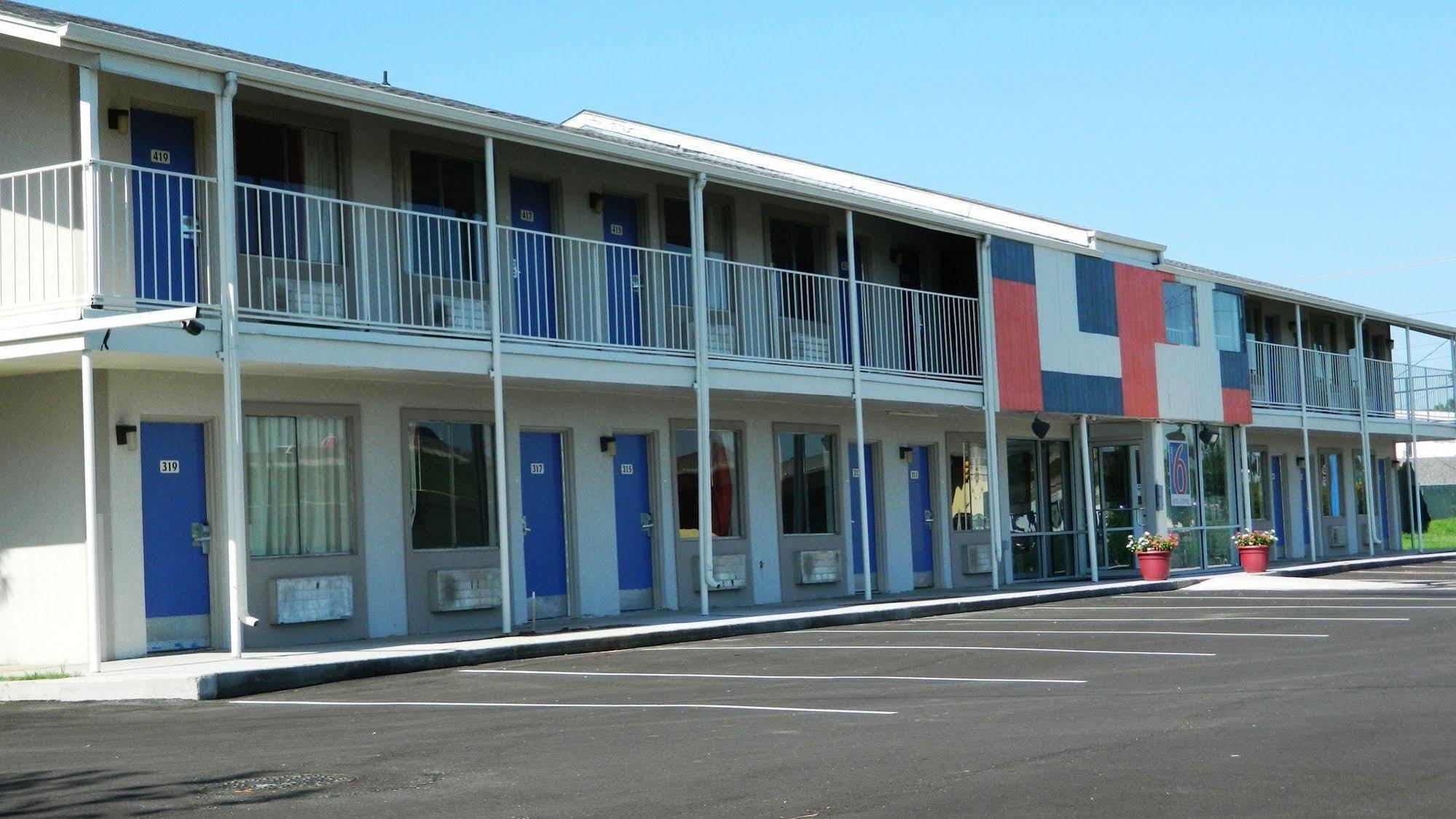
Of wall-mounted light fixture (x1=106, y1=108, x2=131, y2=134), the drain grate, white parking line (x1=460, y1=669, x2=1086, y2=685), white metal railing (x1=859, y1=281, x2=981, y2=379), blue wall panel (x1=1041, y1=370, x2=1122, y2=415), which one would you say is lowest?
white parking line (x1=460, y1=669, x2=1086, y2=685)

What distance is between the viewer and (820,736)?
8.67m

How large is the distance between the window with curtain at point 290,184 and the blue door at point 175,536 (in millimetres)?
1986

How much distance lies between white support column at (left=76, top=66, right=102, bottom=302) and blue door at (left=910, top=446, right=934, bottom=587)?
12908 mm

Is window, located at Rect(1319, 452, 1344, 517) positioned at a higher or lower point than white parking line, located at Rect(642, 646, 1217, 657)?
higher

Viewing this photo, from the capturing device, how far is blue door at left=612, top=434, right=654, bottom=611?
18.7 m

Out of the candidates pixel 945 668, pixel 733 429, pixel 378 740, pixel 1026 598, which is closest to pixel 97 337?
pixel 378 740

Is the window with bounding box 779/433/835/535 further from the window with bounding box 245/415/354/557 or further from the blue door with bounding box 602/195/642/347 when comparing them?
the window with bounding box 245/415/354/557

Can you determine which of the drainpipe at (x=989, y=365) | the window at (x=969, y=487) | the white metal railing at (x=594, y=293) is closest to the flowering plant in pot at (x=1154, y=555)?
the window at (x=969, y=487)

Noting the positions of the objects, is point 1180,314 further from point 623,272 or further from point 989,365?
point 623,272

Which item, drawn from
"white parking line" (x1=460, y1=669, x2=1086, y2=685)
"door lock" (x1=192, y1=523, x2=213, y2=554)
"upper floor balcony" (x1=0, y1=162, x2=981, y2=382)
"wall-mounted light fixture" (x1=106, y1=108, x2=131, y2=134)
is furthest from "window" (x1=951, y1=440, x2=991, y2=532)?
"wall-mounted light fixture" (x1=106, y1=108, x2=131, y2=134)

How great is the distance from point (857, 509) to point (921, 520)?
4.78ft

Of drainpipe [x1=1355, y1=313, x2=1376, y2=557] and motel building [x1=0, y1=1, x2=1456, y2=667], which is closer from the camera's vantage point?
motel building [x1=0, y1=1, x2=1456, y2=667]

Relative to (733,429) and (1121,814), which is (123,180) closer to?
(733,429)

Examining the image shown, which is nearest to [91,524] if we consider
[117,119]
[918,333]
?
[117,119]
